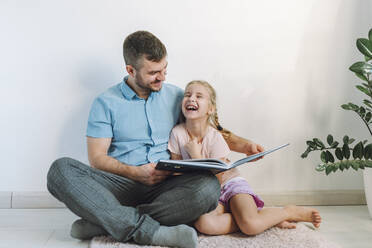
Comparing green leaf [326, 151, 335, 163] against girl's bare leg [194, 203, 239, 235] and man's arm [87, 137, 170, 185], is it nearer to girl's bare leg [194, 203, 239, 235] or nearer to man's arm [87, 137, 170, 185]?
girl's bare leg [194, 203, 239, 235]

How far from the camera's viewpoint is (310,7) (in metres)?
2.23

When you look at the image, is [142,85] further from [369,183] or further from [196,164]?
[369,183]

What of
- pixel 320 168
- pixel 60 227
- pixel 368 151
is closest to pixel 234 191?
pixel 320 168

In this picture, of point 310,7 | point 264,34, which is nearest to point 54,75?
point 264,34

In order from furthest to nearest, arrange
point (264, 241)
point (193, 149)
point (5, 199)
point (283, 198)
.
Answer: point (283, 198), point (5, 199), point (193, 149), point (264, 241)

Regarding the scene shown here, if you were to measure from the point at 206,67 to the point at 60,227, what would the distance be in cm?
105

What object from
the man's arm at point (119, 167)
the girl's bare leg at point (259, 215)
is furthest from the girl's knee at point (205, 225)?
the man's arm at point (119, 167)

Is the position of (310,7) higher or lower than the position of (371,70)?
higher

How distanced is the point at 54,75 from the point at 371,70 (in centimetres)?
150

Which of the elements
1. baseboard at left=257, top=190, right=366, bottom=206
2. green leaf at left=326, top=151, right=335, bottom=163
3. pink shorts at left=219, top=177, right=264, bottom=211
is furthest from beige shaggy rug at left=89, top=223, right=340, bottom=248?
baseboard at left=257, top=190, right=366, bottom=206

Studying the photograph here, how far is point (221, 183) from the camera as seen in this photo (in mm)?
1887

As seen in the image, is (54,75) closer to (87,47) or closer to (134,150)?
(87,47)

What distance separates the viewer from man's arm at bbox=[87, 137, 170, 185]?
174 centimetres

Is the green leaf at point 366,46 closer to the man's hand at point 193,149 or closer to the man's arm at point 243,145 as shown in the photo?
the man's arm at point 243,145
